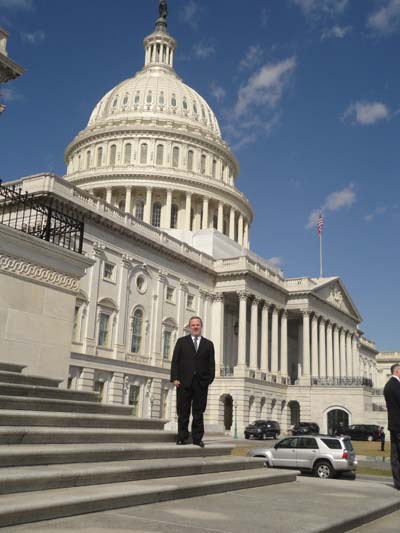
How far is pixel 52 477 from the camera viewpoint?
7.00 meters

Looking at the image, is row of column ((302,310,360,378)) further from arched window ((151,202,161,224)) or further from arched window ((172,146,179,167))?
arched window ((172,146,179,167))

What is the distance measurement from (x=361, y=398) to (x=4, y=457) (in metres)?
68.0

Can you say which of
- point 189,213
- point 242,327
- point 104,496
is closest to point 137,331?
point 242,327

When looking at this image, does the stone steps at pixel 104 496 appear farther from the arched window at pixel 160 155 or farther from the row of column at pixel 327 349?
the arched window at pixel 160 155

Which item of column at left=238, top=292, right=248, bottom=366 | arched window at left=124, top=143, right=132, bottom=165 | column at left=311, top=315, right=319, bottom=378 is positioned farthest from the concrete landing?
arched window at left=124, top=143, right=132, bottom=165

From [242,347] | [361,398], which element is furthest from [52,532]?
[361,398]

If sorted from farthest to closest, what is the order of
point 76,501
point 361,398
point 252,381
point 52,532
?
1. point 361,398
2. point 252,381
3. point 76,501
4. point 52,532

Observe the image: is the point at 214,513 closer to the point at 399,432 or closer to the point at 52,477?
the point at 52,477

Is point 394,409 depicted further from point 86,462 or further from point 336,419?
point 336,419

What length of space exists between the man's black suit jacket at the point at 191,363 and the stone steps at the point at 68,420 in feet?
3.66

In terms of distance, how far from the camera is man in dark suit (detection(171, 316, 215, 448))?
11727mm

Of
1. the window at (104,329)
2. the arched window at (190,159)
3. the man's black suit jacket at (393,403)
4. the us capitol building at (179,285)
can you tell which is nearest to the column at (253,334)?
the us capitol building at (179,285)

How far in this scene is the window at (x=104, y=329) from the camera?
165 ft

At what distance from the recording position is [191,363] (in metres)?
11.8
